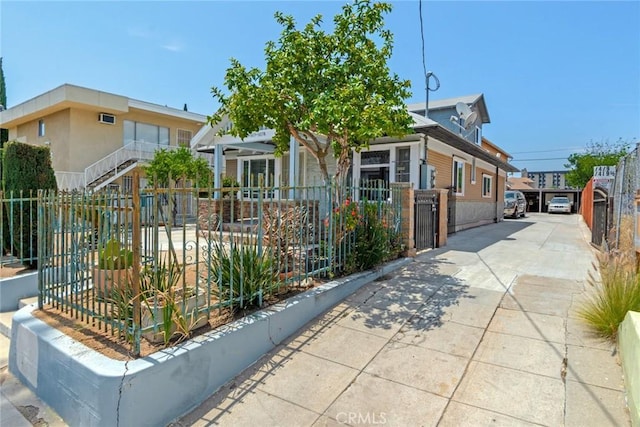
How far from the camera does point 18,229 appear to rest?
6.83 m

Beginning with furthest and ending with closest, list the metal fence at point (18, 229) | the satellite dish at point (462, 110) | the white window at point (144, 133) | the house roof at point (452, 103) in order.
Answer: the white window at point (144, 133)
the house roof at point (452, 103)
the satellite dish at point (462, 110)
the metal fence at point (18, 229)

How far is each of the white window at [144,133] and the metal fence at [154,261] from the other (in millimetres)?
19676

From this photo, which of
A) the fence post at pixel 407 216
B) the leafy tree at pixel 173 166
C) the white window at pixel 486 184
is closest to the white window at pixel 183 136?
the leafy tree at pixel 173 166

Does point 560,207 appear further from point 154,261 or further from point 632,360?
point 154,261

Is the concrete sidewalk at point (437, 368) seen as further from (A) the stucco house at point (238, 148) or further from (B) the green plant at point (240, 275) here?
(A) the stucco house at point (238, 148)

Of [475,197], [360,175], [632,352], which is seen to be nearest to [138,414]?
[632,352]

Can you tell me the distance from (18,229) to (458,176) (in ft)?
44.5

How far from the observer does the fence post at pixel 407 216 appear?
7.58 m

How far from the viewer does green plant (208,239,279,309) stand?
3.97 m

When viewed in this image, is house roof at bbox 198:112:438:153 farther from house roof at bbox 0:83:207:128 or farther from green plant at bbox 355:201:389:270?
house roof at bbox 0:83:207:128

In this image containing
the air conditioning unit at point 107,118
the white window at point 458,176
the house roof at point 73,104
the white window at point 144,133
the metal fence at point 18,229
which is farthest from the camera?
the white window at point 144,133

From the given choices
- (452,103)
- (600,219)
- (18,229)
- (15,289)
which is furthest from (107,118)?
(600,219)

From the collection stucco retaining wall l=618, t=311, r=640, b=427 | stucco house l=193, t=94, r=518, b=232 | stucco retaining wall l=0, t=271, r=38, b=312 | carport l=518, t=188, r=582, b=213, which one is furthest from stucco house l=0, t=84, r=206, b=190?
carport l=518, t=188, r=582, b=213

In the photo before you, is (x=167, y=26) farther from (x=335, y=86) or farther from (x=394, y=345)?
(x=394, y=345)
